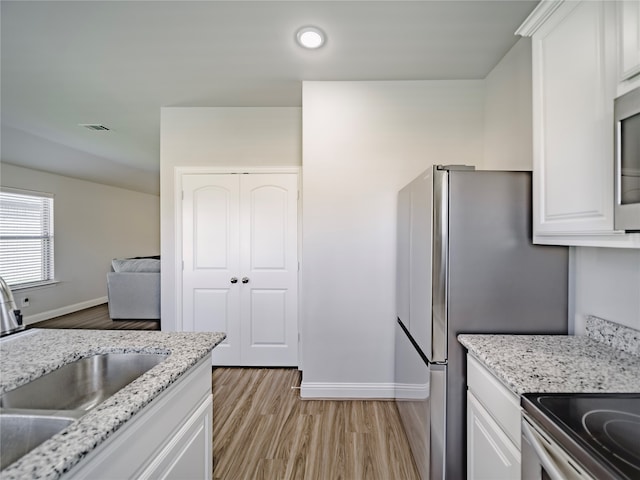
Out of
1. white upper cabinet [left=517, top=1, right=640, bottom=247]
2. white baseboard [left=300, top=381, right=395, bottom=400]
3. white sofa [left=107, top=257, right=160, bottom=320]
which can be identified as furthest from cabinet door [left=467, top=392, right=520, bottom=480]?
white sofa [left=107, top=257, right=160, bottom=320]

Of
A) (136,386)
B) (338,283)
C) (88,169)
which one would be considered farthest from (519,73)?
(88,169)

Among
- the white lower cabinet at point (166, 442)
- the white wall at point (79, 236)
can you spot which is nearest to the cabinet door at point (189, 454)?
the white lower cabinet at point (166, 442)

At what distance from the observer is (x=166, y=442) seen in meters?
1.02

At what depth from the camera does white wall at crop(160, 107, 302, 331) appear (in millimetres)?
3062

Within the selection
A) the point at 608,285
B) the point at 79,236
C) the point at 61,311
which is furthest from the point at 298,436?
the point at 79,236

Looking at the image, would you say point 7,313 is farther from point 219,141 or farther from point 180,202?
point 219,141

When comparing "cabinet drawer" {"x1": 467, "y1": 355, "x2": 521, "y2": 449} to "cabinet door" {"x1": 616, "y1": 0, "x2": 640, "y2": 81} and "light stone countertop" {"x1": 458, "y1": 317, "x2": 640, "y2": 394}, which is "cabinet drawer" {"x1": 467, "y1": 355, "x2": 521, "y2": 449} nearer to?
"light stone countertop" {"x1": 458, "y1": 317, "x2": 640, "y2": 394}

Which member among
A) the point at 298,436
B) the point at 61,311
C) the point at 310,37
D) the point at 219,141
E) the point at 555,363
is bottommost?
the point at 298,436

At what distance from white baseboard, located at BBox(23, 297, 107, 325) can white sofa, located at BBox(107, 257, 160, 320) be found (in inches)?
42.7

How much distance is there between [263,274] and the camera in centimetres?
315

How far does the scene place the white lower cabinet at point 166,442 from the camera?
77 centimetres

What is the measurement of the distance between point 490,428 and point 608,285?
0.87m

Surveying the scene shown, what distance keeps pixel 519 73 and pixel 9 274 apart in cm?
668

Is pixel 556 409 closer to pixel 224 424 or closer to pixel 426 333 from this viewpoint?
pixel 426 333
